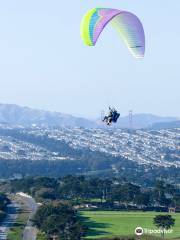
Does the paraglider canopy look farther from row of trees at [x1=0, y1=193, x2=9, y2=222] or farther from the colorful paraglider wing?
row of trees at [x1=0, y1=193, x2=9, y2=222]

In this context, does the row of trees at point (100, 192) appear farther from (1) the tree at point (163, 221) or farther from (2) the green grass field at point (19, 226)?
(1) the tree at point (163, 221)

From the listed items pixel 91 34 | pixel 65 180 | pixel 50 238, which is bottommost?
pixel 50 238

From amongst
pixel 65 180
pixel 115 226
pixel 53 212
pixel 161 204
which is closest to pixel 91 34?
pixel 53 212

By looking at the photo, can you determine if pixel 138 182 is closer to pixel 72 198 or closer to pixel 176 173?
pixel 176 173

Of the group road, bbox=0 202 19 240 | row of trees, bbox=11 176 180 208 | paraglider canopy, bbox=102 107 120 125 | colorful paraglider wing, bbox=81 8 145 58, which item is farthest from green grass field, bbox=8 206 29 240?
colorful paraglider wing, bbox=81 8 145 58

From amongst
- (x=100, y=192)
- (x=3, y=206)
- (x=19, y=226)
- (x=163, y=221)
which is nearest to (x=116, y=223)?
(x=163, y=221)

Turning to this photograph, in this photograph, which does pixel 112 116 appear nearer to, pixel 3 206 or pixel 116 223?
pixel 116 223
